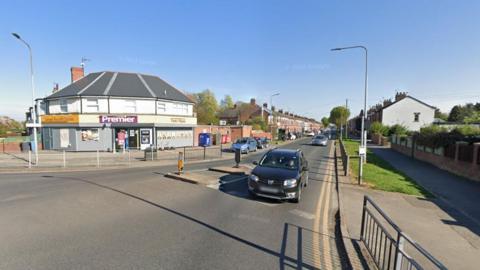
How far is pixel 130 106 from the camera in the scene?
82.4ft

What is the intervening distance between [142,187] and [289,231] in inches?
245

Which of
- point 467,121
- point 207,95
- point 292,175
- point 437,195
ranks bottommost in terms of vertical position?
point 437,195

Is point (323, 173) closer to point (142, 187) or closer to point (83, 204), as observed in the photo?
point (142, 187)

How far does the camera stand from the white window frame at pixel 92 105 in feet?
78.2

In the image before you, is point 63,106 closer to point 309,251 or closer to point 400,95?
point 309,251

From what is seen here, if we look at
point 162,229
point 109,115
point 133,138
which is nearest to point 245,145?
point 133,138

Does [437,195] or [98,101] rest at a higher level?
[98,101]

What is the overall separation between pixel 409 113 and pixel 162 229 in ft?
192

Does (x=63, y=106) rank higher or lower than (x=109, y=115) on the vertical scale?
higher

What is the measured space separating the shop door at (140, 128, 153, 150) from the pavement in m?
20.0

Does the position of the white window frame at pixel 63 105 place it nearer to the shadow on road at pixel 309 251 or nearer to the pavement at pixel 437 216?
the pavement at pixel 437 216

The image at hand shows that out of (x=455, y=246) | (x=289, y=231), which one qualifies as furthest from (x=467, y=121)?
(x=289, y=231)

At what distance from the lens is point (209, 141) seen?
32031 millimetres

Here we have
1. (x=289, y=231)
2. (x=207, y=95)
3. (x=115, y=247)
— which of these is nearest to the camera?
(x=115, y=247)
